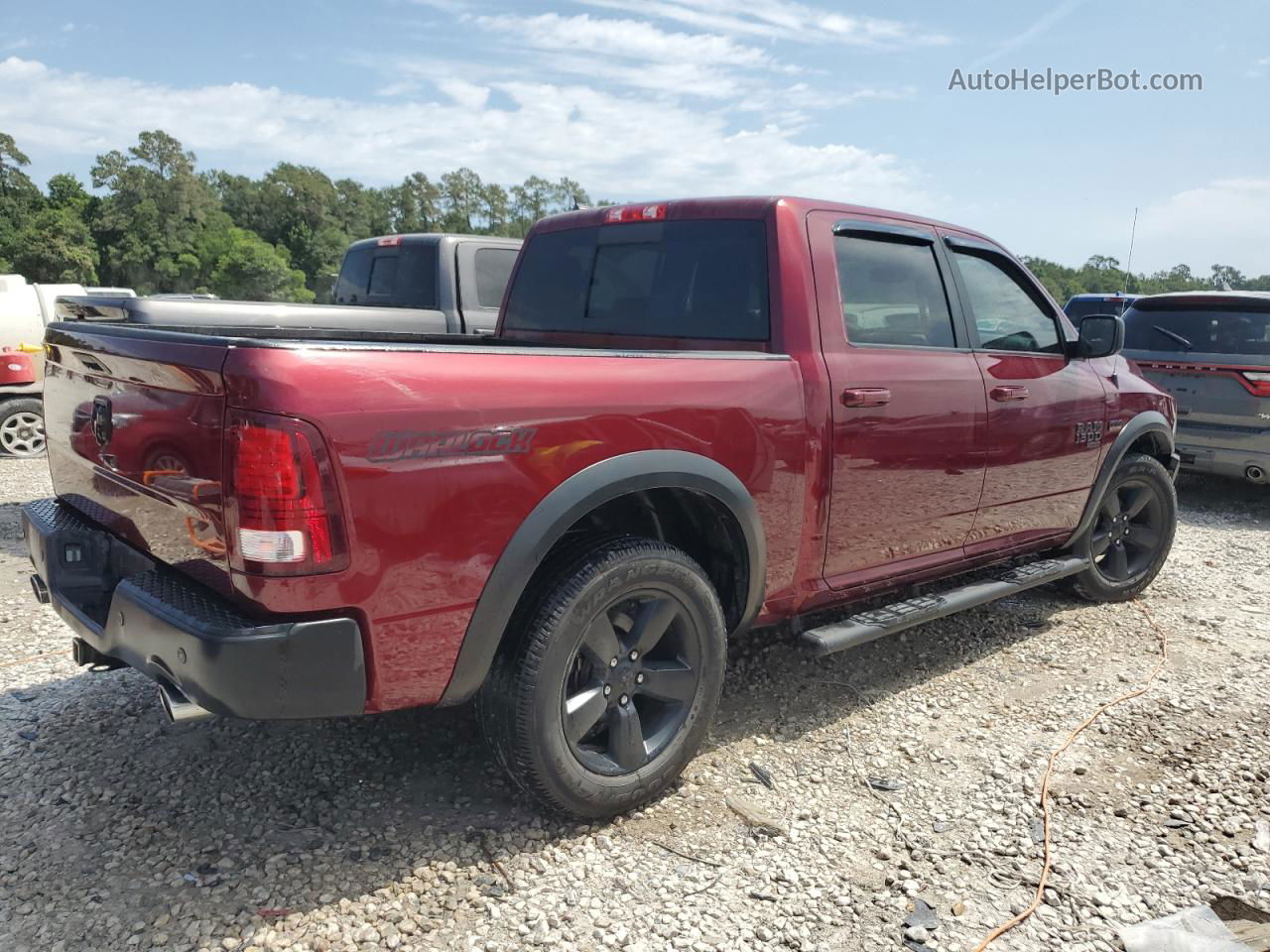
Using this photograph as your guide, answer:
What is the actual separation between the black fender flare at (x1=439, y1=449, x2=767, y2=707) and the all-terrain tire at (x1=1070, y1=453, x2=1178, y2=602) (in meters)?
3.13

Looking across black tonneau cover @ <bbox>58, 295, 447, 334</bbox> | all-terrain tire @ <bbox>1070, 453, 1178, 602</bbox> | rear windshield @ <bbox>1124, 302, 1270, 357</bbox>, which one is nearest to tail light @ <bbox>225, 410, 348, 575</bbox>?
black tonneau cover @ <bbox>58, 295, 447, 334</bbox>

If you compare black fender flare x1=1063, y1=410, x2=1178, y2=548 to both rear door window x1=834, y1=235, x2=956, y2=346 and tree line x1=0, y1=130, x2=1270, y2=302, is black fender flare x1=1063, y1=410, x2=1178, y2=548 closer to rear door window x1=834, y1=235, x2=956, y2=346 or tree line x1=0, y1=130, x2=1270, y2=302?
rear door window x1=834, y1=235, x2=956, y2=346

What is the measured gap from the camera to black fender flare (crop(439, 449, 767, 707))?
2.38 metres

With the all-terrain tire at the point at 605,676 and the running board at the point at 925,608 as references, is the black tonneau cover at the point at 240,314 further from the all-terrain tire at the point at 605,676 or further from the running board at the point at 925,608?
the running board at the point at 925,608

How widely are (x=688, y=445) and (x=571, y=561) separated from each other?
1.65 feet

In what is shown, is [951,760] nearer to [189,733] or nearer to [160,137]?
[189,733]

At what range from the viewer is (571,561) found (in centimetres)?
261

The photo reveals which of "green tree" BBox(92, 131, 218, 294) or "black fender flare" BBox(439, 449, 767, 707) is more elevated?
"green tree" BBox(92, 131, 218, 294)

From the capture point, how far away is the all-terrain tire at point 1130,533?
192 inches

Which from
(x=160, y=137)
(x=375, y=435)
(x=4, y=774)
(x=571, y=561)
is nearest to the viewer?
(x=375, y=435)

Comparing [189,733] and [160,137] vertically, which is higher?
[160,137]

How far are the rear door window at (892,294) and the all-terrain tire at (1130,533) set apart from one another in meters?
1.79

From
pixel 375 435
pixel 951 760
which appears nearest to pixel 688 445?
pixel 375 435

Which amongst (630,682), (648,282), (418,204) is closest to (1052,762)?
(630,682)
